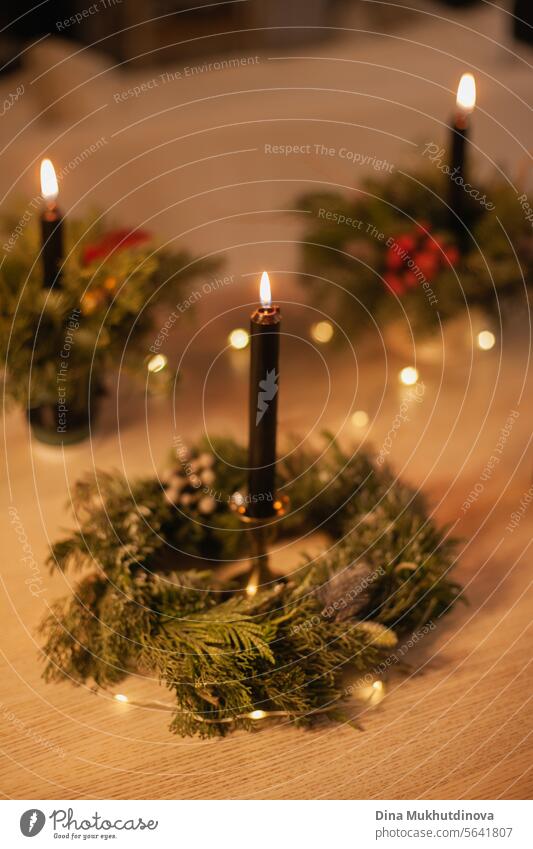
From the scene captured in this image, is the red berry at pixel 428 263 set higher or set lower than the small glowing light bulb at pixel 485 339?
higher

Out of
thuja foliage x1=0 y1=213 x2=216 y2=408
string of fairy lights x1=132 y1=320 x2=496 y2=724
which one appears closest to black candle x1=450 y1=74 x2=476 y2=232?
string of fairy lights x1=132 y1=320 x2=496 y2=724

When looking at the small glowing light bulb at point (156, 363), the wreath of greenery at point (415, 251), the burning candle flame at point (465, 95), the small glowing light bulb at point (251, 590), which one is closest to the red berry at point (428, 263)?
the wreath of greenery at point (415, 251)

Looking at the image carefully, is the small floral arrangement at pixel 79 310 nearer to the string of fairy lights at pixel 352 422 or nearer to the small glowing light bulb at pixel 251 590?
the string of fairy lights at pixel 352 422

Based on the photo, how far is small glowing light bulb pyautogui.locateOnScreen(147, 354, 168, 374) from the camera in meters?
0.75

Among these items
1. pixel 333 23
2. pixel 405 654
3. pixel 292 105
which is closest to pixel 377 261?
pixel 405 654

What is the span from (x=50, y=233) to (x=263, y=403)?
23 centimetres

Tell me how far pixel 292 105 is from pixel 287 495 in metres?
0.72

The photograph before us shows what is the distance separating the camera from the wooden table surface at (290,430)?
558 millimetres

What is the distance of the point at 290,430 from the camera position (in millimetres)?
781

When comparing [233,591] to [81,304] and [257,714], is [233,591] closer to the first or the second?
[257,714]

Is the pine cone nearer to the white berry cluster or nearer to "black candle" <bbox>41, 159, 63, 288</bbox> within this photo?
the white berry cluster

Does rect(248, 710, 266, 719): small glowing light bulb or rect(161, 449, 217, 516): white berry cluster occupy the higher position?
rect(161, 449, 217, 516): white berry cluster

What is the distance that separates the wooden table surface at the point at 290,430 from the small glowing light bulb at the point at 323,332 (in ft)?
0.05

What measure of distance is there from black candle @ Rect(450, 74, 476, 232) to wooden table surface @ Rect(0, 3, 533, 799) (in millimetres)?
97
